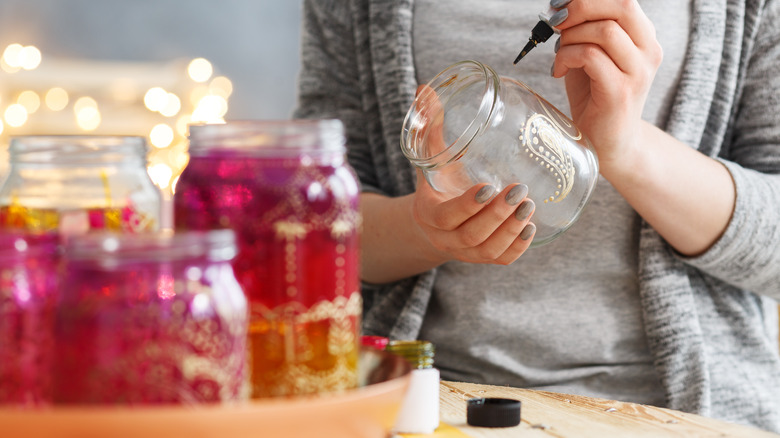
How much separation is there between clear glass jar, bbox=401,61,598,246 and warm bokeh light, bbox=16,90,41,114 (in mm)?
2182

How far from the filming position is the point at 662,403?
41.7 inches

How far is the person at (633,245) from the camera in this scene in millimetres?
995

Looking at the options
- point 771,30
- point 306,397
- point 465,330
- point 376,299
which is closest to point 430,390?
point 306,397

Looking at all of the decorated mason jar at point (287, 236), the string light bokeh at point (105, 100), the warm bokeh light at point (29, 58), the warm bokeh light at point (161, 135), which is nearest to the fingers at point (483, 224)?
the decorated mason jar at point (287, 236)

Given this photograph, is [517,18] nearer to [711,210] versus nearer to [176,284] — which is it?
[711,210]

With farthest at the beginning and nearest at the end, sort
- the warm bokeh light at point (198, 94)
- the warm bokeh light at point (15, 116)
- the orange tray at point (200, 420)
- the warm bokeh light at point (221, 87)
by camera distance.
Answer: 1. the warm bokeh light at point (221, 87)
2. the warm bokeh light at point (198, 94)
3. the warm bokeh light at point (15, 116)
4. the orange tray at point (200, 420)

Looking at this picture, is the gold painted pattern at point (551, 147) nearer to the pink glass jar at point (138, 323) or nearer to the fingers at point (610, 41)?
the fingers at point (610, 41)

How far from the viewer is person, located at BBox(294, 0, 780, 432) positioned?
99 cm

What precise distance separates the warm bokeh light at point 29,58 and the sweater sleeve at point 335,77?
1719mm

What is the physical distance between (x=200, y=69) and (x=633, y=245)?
2.12 m

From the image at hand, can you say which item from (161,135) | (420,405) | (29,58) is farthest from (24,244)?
(29,58)

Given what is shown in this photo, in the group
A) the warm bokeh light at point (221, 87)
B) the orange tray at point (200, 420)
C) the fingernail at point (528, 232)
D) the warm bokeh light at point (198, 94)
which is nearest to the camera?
the orange tray at point (200, 420)

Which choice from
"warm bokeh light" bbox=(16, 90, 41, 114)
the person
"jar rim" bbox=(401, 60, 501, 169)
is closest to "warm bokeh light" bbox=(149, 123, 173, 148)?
"warm bokeh light" bbox=(16, 90, 41, 114)

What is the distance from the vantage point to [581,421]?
0.69 metres
